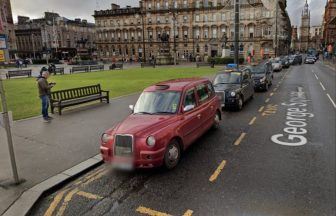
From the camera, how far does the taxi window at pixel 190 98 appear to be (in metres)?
7.22

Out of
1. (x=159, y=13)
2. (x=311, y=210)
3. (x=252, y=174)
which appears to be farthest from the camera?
(x=159, y=13)

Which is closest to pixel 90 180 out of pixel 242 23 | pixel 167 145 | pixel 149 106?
pixel 167 145

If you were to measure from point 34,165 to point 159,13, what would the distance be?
84959mm

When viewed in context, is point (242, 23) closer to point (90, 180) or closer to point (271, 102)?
point (271, 102)

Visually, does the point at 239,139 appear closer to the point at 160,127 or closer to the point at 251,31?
the point at 160,127

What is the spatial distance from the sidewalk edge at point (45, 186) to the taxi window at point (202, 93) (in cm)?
334

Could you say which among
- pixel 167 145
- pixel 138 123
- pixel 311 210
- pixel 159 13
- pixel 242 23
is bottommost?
pixel 311 210

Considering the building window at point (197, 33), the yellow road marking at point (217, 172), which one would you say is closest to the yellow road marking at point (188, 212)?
the yellow road marking at point (217, 172)

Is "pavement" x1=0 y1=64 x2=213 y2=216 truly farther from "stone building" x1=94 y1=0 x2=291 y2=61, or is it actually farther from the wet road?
"stone building" x1=94 y1=0 x2=291 y2=61

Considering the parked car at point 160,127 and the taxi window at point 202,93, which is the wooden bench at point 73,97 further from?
the taxi window at point 202,93

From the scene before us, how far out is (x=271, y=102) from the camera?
47.4ft

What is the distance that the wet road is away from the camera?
15.4 feet

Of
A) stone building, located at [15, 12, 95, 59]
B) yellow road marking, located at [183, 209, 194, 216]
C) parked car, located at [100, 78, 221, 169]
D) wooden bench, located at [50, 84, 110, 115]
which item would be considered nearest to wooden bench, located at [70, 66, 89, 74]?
wooden bench, located at [50, 84, 110, 115]

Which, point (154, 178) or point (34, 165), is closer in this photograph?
point (154, 178)
